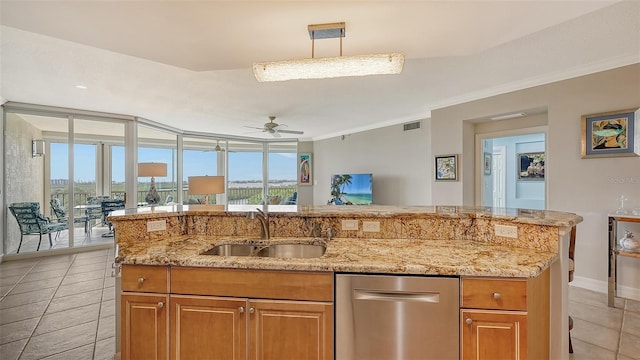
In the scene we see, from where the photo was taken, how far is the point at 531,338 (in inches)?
57.2

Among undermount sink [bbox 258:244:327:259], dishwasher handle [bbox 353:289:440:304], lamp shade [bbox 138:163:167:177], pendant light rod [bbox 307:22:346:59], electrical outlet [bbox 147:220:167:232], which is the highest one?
pendant light rod [bbox 307:22:346:59]

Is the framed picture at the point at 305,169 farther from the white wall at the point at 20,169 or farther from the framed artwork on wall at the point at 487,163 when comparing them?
the white wall at the point at 20,169

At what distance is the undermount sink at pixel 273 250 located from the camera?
80.9 inches

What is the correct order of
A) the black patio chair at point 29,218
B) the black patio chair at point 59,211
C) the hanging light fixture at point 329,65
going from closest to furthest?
the hanging light fixture at point 329,65 → the black patio chair at point 29,218 → the black patio chair at point 59,211

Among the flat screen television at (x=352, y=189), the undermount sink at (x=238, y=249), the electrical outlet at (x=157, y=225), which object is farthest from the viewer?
the flat screen television at (x=352, y=189)

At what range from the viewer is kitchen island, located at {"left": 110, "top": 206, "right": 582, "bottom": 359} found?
59.4 inches

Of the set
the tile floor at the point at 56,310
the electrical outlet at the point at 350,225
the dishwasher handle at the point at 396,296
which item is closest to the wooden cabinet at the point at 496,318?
the dishwasher handle at the point at 396,296

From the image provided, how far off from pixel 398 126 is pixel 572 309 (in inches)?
161

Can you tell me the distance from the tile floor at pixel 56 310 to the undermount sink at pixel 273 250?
4.03 feet

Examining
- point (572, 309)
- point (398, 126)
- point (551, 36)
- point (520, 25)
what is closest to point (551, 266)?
point (520, 25)

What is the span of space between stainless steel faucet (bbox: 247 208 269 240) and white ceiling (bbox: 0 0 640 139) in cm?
124

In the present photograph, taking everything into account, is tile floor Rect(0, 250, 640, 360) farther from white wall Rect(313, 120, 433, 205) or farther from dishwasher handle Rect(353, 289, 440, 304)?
white wall Rect(313, 120, 433, 205)

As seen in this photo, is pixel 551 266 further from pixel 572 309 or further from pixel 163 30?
pixel 163 30

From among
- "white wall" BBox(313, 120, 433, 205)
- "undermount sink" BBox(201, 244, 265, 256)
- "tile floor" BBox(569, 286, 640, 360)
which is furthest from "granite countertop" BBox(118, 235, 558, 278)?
"white wall" BBox(313, 120, 433, 205)
